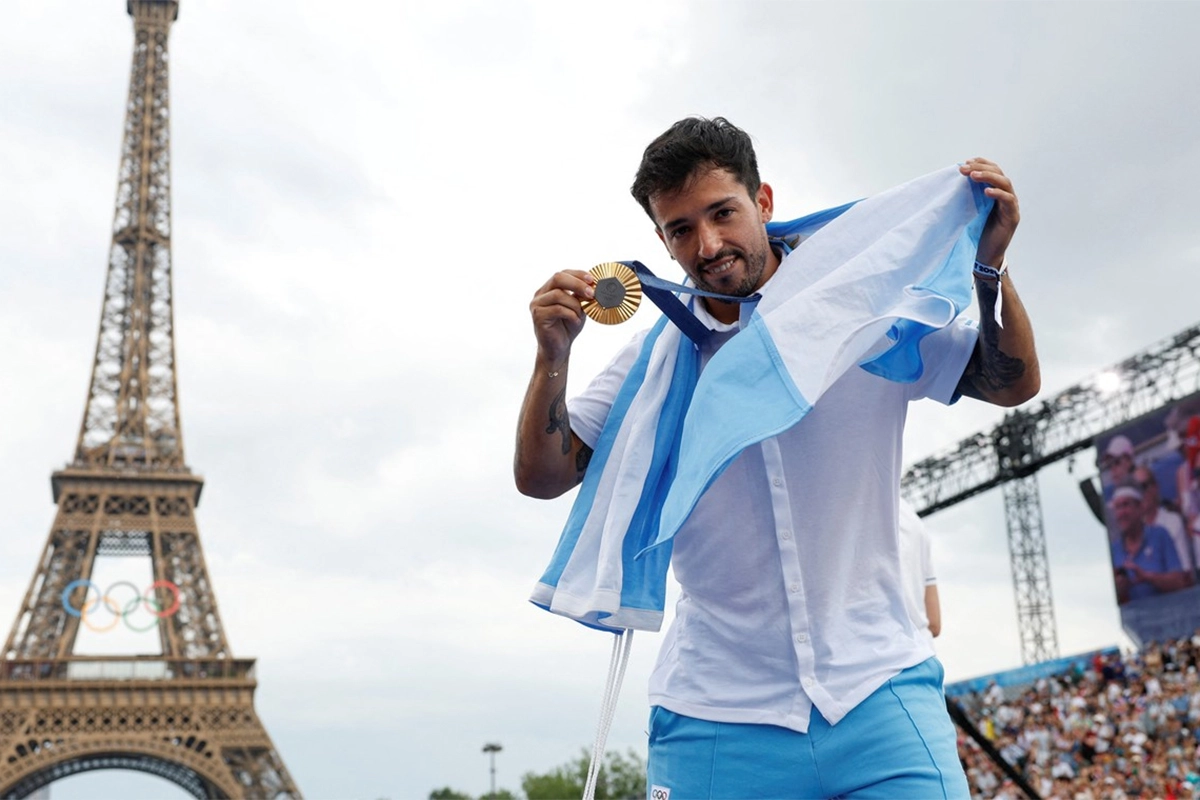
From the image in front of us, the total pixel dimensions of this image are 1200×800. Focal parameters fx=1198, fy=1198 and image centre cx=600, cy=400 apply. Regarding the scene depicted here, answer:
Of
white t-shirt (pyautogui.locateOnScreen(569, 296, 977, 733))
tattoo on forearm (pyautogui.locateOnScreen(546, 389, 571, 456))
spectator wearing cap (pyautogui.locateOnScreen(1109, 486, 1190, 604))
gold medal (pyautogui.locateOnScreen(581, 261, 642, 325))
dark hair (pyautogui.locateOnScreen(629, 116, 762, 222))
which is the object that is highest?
spectator wearing cap (pyautogui.locateOnScreen(1109, 486, 1190, 604))

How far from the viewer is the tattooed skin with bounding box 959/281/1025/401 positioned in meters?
2.41

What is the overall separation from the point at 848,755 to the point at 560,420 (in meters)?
0.91

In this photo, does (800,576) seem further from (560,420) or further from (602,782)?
(602,782)

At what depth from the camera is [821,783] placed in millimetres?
2113

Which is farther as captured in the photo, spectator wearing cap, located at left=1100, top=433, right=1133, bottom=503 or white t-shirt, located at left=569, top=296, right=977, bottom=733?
spectator wearing cap, located at left=1100, top=433, right=1133, bottom=503

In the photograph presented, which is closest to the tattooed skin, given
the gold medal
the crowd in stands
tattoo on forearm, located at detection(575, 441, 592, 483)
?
the gold medal

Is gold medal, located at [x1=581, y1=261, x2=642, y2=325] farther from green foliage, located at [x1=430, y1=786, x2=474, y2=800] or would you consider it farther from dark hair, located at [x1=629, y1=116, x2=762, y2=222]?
green foliage, located at [x1=430, y1=786, x2=474, y2=800]

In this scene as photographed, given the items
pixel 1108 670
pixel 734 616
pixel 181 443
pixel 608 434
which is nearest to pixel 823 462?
pixel 734 616

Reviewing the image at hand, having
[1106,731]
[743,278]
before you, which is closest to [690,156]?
[743,278]

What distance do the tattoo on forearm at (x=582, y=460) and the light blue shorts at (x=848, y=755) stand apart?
0.65 meters

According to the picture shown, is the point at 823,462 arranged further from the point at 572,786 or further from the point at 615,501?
the point at 572,786

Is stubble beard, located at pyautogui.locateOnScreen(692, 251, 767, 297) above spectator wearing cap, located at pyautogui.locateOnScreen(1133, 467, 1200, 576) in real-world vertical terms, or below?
below

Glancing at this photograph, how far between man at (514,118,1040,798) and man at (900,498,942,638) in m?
2.38

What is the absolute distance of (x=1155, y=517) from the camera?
20.5 m
